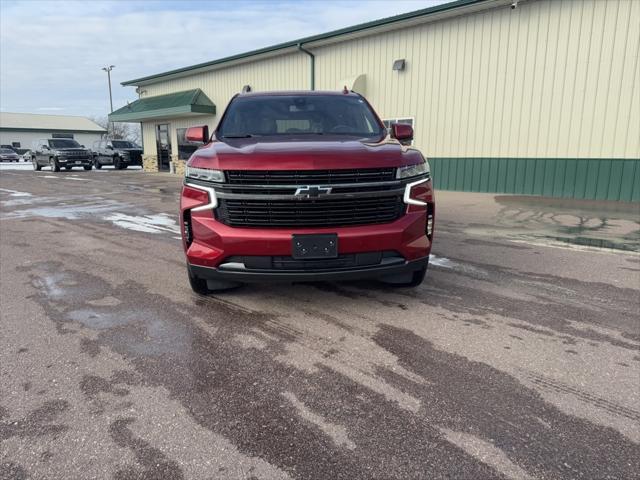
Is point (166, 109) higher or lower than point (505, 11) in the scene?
lower

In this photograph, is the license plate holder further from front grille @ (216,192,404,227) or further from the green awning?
the green awning

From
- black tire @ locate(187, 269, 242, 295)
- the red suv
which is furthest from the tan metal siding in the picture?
black tire @ locate(187, 269, 242, 295)

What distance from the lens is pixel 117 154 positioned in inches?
1173

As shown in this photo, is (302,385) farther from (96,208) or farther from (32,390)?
(96,208)

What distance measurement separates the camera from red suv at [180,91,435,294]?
3.34 meters

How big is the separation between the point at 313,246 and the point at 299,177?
0.52m


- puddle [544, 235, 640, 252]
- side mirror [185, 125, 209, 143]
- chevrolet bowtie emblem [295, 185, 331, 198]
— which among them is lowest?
puddle [544, 235, 640, 252]

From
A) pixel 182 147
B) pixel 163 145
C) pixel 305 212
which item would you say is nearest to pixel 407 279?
pixel 305 212

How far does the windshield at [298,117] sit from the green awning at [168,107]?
17.0 m

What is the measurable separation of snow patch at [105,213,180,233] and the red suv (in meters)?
4.44

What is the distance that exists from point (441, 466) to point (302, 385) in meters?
0.96

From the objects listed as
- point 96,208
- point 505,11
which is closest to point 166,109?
point 96,208

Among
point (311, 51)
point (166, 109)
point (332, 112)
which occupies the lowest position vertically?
point (332, 112)

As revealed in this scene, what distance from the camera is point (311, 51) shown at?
662 inches
